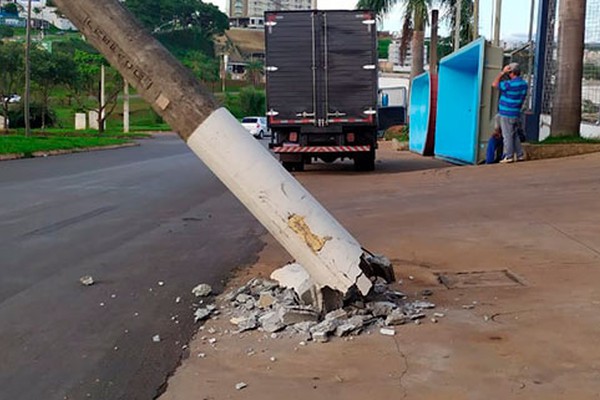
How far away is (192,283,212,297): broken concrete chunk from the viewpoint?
6.13m

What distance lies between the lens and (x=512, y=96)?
47.8ft

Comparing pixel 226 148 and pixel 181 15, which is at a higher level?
pixel 181 15

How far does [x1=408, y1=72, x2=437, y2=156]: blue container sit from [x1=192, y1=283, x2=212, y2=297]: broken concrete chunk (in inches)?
681

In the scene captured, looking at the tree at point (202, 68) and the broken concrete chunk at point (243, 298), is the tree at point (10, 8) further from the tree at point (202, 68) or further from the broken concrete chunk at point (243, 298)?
the broken concrete chunk at point (243, 298)

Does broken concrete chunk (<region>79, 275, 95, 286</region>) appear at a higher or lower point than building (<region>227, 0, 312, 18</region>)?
lower

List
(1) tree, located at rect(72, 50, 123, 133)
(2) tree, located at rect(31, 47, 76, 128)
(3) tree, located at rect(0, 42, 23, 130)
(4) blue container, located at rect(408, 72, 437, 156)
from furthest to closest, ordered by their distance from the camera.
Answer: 1. (1) tree, located at rect(72, 50, 123, 133)
2. (2) tree, located at rect(31, 47, 76, 128)
3. (3) tree, located at rect(0, 42, 23, 130)
4. (4) blue container, located at rect(408, 72, 437, 156)

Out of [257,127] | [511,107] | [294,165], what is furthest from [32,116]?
[511,107]

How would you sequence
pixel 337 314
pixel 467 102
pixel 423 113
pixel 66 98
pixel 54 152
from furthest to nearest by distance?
→ pixel 66 98 → pixel 54 152 → pixel 423 113 → pixel 467 102 → pixel 337 314

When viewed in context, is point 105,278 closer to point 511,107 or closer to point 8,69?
point 511,107

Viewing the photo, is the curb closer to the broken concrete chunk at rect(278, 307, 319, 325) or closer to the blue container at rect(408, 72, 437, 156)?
the blue container at rect(408, 72, 437, 156)

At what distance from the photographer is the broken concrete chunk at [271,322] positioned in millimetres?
4965

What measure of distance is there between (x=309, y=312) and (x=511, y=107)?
35.5 feet

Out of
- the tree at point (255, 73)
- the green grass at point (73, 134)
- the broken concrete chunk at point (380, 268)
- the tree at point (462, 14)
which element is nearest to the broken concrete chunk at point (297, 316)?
the broken concrete chunk at point (380, 268)

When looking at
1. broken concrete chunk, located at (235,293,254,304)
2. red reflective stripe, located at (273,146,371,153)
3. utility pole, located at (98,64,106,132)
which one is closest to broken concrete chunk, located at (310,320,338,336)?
broken concrete chunk, located at (235,293,254,304)
